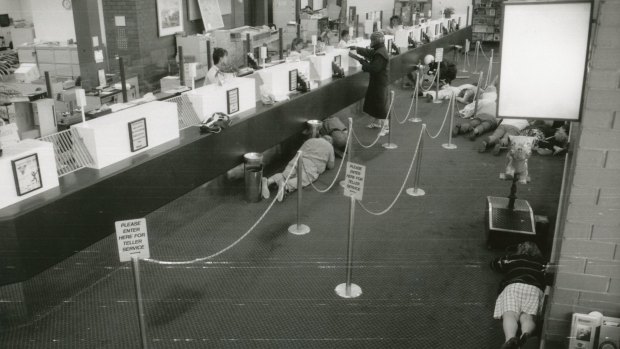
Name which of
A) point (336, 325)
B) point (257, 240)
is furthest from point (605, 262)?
point (257, 240)

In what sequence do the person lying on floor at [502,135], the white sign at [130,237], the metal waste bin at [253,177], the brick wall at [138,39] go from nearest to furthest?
1. the white sign at [130,237]
2. the metal waste bin at [253,177]
3. the person lying on floor at [502,135]
4. the brick wall at [138,39]

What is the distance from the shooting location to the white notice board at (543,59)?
102 inches

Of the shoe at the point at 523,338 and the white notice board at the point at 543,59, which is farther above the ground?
the white notice board at the point at 543,59

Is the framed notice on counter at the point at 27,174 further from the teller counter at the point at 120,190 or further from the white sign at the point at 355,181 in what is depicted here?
the white sign at the point at 355,181

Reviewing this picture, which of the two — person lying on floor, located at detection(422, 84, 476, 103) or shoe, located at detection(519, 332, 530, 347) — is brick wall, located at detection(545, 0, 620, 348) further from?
person lying on floor, located at detection(422, 84, 476, 103)

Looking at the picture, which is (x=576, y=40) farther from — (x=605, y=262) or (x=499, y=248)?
(x=499, y=248)

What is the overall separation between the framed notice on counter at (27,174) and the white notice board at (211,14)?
31.7ft

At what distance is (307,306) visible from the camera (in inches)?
→ 166

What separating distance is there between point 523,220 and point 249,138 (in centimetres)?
311

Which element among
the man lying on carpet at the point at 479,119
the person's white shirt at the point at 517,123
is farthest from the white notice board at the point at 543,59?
the person's white shirt at the point at 517,123

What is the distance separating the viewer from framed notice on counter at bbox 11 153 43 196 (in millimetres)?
3698

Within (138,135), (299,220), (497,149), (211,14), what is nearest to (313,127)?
(299,220)

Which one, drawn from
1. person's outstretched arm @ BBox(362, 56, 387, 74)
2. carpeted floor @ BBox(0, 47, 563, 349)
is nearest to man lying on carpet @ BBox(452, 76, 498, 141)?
person's outstretched arm @ BBox(362, 56, 387, 74)

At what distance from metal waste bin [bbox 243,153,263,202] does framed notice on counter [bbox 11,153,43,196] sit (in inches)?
96.6
